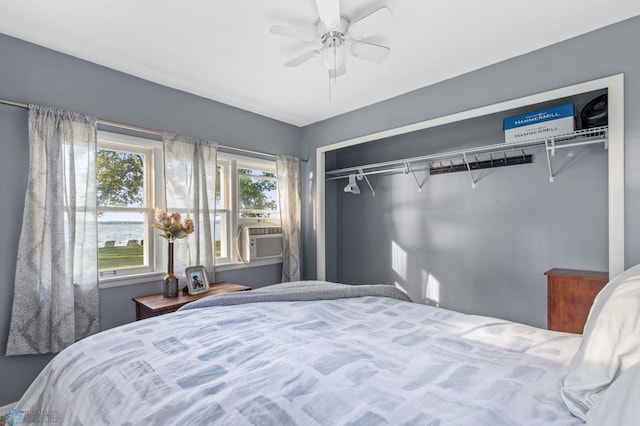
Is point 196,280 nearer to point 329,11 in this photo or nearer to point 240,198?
point 240,198

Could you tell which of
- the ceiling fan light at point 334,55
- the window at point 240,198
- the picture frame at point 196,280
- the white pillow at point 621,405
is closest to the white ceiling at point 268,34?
the ceiling fan light at point 334,55

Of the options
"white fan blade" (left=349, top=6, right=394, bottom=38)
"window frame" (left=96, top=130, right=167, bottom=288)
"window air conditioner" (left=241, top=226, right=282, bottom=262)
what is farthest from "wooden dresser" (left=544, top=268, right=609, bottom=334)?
"window frame" (left=96, top=130, right=167, bottom=288)

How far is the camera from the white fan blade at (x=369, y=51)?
201 centimetres

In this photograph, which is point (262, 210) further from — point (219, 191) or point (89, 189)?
point (89, 189)

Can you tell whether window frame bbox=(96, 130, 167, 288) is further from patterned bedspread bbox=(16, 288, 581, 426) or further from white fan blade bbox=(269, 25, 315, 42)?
white fan blade bbox=(269, 25, 315, 42)

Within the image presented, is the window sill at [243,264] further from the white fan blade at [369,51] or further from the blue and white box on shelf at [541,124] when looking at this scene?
the blue and white box on shelf at [541,124]

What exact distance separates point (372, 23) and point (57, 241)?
250 centimetres

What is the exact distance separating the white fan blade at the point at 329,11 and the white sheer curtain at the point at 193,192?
1778 millimetres

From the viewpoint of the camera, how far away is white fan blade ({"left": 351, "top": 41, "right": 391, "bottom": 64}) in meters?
2.01

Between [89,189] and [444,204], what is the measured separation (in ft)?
10.8

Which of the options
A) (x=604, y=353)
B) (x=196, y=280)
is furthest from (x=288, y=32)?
(x=196, y=280)

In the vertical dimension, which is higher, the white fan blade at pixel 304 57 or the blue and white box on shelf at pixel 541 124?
the white fan blade at pixel 304 57

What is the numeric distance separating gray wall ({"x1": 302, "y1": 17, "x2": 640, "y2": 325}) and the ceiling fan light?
3.99 ft

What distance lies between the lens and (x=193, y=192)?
9.77ft
